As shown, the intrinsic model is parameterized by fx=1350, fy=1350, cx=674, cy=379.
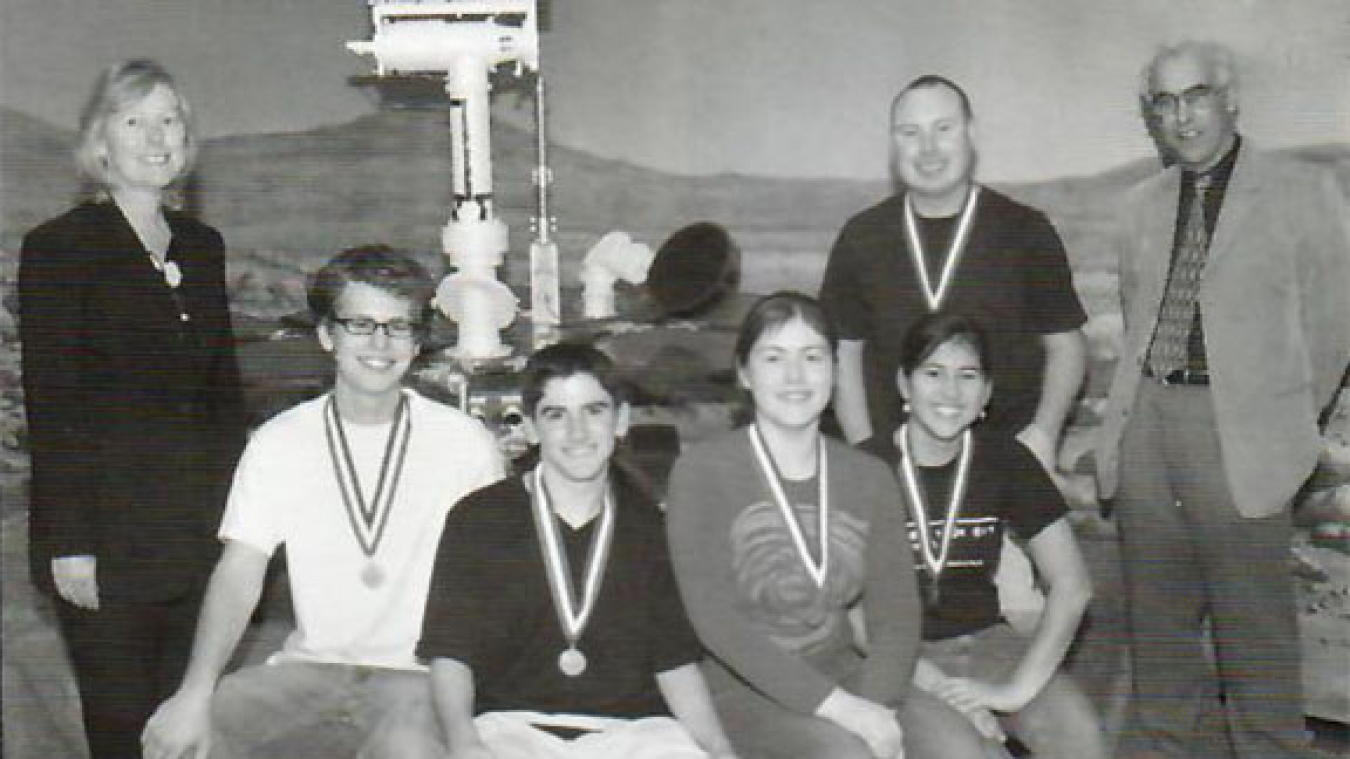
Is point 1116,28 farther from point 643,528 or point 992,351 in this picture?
point 643,528

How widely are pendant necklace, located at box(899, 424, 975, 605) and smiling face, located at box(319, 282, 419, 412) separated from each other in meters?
0.89

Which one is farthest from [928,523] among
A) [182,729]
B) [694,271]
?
[694,271]

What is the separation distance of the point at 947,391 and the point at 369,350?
992mm

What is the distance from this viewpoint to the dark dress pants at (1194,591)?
275 cm

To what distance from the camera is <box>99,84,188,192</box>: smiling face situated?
7.45ft

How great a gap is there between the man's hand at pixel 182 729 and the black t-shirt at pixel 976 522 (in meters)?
1.19

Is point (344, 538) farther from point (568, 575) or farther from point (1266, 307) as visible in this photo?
point (1266, 307)

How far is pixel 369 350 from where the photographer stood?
2.20 m

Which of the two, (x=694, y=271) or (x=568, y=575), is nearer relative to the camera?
(x=568, y=575)

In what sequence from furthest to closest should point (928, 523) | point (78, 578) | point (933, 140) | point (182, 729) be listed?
point (933, 140), point (928, 523), point (78, 578), point (182, 729)

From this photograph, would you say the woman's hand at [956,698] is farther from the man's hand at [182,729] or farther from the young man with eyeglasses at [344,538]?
the man's hand at [182,729]

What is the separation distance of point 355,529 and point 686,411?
99cm

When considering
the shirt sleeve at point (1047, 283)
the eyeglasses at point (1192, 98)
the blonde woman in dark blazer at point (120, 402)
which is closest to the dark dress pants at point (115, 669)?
the blonde woman in dark blazer at point (120, 402)

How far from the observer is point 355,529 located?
217 cm
